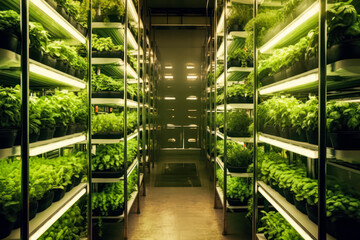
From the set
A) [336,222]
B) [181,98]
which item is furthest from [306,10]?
[181,98]

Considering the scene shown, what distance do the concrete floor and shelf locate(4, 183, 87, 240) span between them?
154 centimetres

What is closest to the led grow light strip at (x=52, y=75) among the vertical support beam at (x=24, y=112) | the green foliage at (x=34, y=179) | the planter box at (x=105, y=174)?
the vertical support beam at (x=24, y=112)

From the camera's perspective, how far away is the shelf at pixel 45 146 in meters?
1.50

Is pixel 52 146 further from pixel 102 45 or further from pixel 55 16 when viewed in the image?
pixel 102 45

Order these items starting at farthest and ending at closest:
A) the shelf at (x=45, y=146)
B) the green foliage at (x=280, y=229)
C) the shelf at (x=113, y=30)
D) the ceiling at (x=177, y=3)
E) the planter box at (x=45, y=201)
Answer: the ceiling at (x=177, y=3) → the shelf at (x=113, y=30) → the green foliage at (x=280, y=229) → the planter box at (x=45, y=201) → the shelf at (x=45, y=146)

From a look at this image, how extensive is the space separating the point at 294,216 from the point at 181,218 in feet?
8.65

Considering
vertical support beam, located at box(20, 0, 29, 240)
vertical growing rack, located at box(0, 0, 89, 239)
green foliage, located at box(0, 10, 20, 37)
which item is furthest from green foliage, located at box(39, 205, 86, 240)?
green foliage, located at box(0, 10, 20, 37)

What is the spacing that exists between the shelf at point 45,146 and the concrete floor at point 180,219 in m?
1.84

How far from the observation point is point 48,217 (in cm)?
194

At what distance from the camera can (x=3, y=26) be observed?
5.05 feet

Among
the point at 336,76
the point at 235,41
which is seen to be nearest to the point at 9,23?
the point at 336,76

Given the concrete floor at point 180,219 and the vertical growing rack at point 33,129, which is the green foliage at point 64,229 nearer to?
the vertical growing rack at point 33,129

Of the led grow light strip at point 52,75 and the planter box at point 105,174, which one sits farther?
the planter box at point 105,174

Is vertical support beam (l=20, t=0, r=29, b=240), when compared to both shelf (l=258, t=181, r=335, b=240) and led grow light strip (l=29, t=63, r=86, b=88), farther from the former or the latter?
shelf (l=258, t=181, r=335, b=240)
